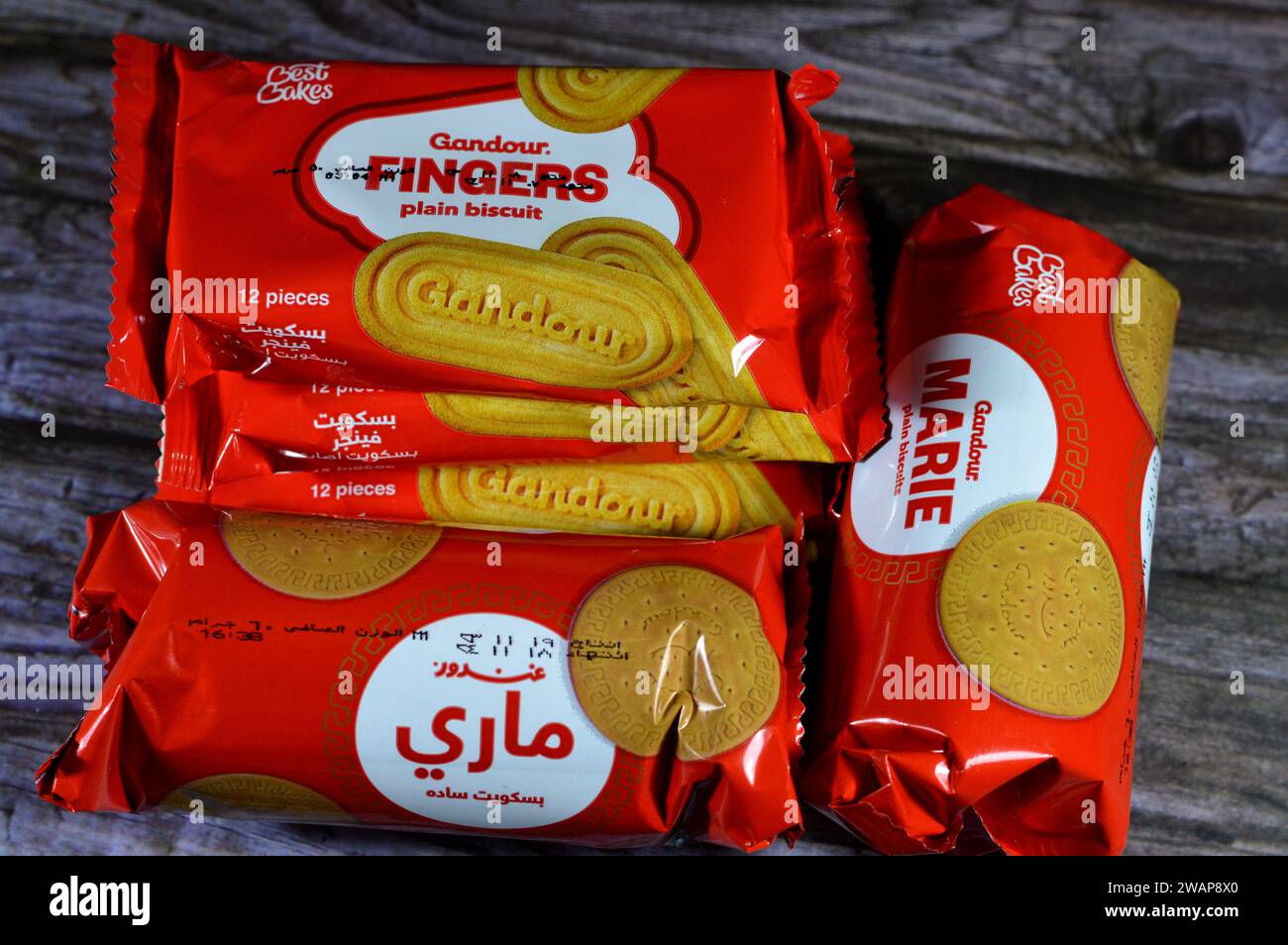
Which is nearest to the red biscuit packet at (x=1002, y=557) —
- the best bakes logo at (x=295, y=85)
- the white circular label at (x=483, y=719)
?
the white circular label at (x=483, y=719)

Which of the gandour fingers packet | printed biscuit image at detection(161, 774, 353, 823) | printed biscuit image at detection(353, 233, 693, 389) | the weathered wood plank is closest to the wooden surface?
the weathered wood plank

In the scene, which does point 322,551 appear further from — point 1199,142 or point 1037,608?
point 1199,142

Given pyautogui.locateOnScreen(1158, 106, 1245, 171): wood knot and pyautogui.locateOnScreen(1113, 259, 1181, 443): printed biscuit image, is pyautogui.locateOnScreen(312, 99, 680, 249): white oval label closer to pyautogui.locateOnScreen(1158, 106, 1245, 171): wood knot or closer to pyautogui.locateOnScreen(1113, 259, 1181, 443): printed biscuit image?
pyautogui.locateOnScreen(1113, 259, 1181, 443): printed biscuit image

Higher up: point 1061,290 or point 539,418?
point 1061,290

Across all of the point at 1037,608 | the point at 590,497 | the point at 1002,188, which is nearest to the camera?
the point at 1037,608

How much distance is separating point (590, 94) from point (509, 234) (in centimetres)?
15

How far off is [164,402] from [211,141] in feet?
0.77

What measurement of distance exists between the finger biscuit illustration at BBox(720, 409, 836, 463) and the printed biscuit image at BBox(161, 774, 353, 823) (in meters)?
0.46

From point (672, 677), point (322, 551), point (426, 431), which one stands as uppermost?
point (426, 431)

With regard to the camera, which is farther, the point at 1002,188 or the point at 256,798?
the point at 1002,188

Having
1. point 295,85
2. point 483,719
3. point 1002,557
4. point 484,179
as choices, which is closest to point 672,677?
point 483,719

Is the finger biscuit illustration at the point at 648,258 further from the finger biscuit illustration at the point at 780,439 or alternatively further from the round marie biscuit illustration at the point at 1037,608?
the round marie biscuit illustration at the point at 1037,608

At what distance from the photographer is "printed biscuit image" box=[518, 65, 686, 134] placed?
2.71ft

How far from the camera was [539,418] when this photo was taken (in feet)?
2.83
